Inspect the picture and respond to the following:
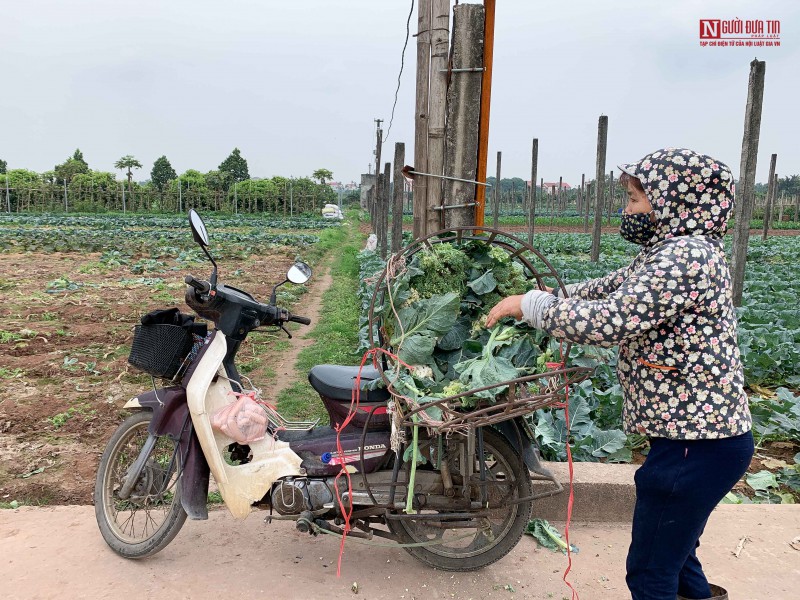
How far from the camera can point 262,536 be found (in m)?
3.58

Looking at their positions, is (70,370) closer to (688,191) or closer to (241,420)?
(241,420)

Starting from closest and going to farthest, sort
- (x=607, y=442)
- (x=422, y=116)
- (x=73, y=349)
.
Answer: (x=422, y=116) → (x=607, y=442) → (x=73, y=349)

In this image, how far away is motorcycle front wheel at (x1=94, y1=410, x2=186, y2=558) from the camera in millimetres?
3277

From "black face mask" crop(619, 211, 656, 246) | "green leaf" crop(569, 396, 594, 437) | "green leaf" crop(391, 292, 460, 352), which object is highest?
"black face mask" crop(619, 211, 656, 246)

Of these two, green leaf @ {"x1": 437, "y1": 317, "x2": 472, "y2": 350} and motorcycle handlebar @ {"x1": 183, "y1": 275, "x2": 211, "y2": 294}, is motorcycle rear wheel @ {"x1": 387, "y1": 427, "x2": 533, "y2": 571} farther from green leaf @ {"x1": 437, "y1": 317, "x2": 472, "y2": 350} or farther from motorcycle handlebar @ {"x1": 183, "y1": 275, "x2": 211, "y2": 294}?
motorcycle handlebar @ {"x1": 183, "y1": 275, "x2": 211, "y2": 294}

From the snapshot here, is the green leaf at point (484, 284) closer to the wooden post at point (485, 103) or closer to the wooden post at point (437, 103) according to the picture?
the wooden post at point (437, 103)

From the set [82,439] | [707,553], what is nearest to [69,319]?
[82,439]

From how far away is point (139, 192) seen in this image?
176ft

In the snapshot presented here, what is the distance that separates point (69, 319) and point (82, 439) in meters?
5.14

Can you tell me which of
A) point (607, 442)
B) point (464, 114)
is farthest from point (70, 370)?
point (607, 442)

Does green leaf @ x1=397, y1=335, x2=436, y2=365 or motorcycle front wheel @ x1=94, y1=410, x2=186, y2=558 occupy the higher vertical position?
green leaf @ x1=397, y1=335, x2=436, y2=365

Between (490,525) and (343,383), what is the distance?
1.07 metres

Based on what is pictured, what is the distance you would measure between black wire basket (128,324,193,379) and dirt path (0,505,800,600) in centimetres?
105

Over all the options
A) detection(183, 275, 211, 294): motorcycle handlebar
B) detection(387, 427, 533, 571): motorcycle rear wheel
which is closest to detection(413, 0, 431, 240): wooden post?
detection(183, 275, 211, 294): motorcycle handlebar
